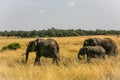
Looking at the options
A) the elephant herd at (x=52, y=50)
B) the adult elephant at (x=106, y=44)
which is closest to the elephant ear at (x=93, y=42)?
the adult elephant at (x=106, y=44)

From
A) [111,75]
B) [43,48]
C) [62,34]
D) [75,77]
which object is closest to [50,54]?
[43,48]

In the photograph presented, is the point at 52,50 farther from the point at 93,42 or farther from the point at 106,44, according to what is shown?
the point at 106,44

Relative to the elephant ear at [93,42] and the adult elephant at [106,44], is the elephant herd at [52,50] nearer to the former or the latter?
the elephant ear at [93,42]

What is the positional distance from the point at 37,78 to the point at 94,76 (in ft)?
4.78

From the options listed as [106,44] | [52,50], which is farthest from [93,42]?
[52,50]

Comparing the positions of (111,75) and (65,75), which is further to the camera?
(65,75)

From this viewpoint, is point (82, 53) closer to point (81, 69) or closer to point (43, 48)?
point (43, 48)

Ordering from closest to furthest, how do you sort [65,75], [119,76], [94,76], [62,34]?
[119,76] → [94,76] → [65,75] → [62,34]

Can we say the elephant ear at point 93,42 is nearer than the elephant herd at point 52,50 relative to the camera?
No

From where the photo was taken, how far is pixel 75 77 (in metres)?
9.70

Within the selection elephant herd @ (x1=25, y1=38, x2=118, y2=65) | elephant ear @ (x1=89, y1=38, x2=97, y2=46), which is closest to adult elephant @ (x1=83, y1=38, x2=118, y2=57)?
elephant ear @ (x1=89, y1=38, x2=97, y2=46)

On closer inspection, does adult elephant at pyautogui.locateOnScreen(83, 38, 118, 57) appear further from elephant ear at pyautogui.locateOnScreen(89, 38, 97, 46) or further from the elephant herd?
the elephant herd

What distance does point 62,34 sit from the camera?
104938 millimetres

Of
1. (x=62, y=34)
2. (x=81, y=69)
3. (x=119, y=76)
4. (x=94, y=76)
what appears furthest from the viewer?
(x=62, y=34)
